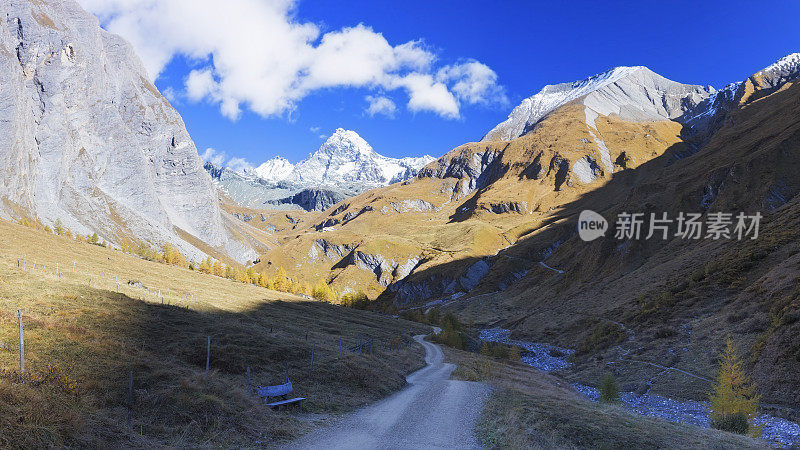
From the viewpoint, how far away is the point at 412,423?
715 inches

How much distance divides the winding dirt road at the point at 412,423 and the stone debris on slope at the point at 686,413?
1451cm

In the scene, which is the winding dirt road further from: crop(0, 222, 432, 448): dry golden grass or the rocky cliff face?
the rocky cliff face

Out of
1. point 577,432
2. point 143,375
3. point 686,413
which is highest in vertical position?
point 143,375

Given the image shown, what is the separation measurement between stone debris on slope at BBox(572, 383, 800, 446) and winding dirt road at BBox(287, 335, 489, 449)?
14.5 meters

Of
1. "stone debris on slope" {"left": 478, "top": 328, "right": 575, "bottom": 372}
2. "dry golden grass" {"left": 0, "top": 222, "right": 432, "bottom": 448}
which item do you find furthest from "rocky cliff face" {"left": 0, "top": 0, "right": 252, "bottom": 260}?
"stone debris on slope" {"left": 478, "top": 328, "right": 575, "bottom": 372}

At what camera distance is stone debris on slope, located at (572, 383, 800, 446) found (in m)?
22.5

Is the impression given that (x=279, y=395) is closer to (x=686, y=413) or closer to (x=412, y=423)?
(x=412, y=423)

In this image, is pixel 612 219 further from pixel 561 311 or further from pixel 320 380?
pixel 320 380

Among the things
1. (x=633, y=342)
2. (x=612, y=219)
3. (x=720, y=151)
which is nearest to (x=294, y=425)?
(x=633, y=342)

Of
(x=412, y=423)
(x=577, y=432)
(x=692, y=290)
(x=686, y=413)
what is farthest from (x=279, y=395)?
(x=692, y=290)

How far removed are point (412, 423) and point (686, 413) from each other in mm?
24877

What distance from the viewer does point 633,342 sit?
5078cm

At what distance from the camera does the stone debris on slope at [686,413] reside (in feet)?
73.9

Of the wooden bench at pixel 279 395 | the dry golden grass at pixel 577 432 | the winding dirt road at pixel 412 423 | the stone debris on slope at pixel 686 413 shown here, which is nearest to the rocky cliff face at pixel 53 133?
the wooden bench at pixel 279 395
